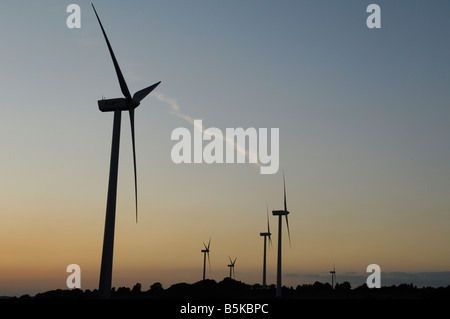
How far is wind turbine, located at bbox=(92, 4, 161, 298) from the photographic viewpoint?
172 feet

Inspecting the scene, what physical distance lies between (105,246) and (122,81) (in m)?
19.7

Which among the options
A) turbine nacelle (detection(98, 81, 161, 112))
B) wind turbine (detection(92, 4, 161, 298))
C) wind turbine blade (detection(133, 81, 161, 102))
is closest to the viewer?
wind turbine (detection(92, 4, 161, 298))

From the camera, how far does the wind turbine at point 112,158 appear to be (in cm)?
5238

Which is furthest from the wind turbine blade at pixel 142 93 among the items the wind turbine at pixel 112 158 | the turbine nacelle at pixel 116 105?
the turbine nacelle at pixel 116 105

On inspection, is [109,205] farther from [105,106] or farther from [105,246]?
[105,106]

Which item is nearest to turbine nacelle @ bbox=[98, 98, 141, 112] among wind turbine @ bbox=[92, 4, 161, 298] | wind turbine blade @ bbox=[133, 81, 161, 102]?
wind turbine @ bbox=[92, 4, 161, 298]

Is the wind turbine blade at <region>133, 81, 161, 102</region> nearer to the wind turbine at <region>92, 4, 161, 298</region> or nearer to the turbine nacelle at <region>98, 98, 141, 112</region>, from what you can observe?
the wind turbine at <region>92, 4, 161, 298</region>

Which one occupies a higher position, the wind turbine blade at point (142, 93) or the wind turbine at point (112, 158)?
the wind turbine blade at point (142, 93)

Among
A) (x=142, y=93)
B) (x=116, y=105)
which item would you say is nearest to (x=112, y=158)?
(x=116, y=105)

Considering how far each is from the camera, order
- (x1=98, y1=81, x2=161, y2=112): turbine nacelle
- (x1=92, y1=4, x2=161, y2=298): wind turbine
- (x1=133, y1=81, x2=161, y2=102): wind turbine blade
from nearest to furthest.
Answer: (x1=92, y1=4, x2=161, y2=298): wind turbine, (x1=98, y1=81, x2=161, y2=112): turbine nacelle, (x1=133, y1=81, x2=161, y2=102): wind turbine blade

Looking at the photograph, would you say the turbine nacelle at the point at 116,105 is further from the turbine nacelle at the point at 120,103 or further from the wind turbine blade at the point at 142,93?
the wind turbine blade at the point at 142,93

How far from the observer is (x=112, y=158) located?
189 ft
